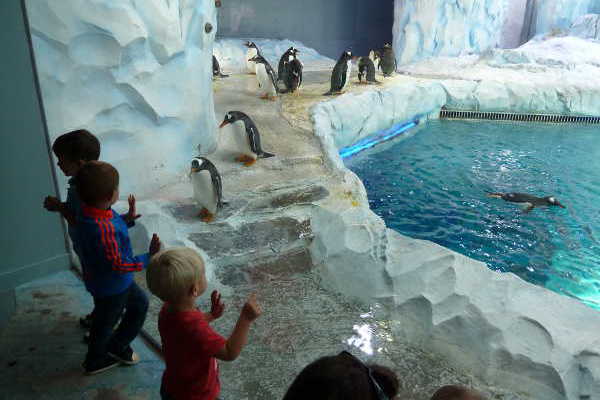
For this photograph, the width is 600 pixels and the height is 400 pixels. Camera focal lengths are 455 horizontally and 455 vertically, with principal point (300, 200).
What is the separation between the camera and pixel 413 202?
570 cm

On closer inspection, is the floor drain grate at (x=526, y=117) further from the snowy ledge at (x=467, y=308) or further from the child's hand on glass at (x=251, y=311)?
the child's hand on glass at (x=251, y=311)

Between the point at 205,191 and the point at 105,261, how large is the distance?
1.51 meters

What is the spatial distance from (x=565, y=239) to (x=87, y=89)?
4684 millimetres

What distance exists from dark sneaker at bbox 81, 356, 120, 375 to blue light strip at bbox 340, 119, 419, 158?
5.84 meters

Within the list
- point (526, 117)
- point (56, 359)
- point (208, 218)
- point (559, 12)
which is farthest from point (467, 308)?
point (559, 12)

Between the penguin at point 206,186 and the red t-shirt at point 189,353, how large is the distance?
1.79 meters

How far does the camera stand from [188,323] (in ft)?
3.79

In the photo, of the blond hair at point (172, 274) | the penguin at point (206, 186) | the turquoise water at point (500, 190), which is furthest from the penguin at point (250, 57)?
the blond hair at point (172, 274)

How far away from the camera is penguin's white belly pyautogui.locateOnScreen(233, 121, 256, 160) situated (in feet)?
13.1

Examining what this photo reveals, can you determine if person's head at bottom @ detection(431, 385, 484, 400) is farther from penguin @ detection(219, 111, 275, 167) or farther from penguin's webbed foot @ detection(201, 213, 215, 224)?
penguin @ detection(219, 111, 275, 167)

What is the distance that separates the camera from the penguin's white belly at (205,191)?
A: 296 cm

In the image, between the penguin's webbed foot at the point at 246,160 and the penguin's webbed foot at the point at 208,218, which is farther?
the penguin's webbed foot at the point at 246,160

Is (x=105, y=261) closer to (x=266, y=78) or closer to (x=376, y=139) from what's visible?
(x=266, y=78)

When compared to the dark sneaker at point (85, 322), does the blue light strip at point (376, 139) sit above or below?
below
